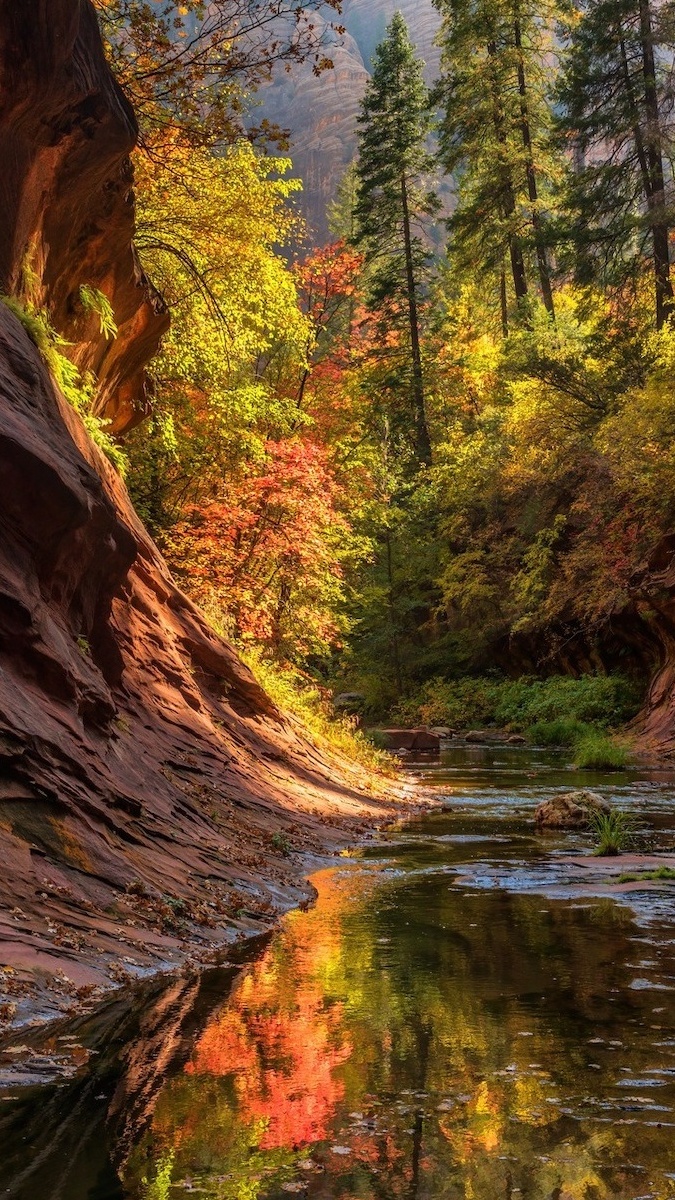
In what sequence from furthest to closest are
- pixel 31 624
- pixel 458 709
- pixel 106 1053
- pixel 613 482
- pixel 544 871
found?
pixel 458 709
pixel 613 482
pixel 544 871
pixel 31 624
pixel 106 1053

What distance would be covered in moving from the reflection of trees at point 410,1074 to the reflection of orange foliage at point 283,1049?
1 centimetres

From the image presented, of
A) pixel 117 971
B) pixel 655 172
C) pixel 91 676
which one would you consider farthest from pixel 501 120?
pixel 117 971

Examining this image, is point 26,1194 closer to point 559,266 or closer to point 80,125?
point 80,125

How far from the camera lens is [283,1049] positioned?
4.72m

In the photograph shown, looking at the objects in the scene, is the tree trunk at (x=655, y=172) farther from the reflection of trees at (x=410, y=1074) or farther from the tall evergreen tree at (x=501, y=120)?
the reflection of trees at (x=410, y=1074)

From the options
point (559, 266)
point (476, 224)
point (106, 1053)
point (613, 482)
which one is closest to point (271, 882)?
point (106, 1053)

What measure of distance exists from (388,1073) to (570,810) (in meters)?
9.66

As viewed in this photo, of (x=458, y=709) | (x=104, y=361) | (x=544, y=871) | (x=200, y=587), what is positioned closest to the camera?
(x=544, y=871)

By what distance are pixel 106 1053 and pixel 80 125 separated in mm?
8712

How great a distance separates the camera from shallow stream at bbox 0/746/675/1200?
3.34 metres

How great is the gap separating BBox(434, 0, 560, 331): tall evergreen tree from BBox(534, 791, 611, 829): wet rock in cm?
2769

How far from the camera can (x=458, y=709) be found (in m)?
35.8

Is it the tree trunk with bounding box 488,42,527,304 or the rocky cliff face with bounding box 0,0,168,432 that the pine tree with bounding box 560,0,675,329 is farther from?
the rocky cliff face with bounding box 0,0,168,432

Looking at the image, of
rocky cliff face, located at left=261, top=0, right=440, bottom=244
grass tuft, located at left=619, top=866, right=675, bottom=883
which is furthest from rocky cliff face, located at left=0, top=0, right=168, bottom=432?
rocky cliff face, located at left=261, top=0, right=440, bottom=244
